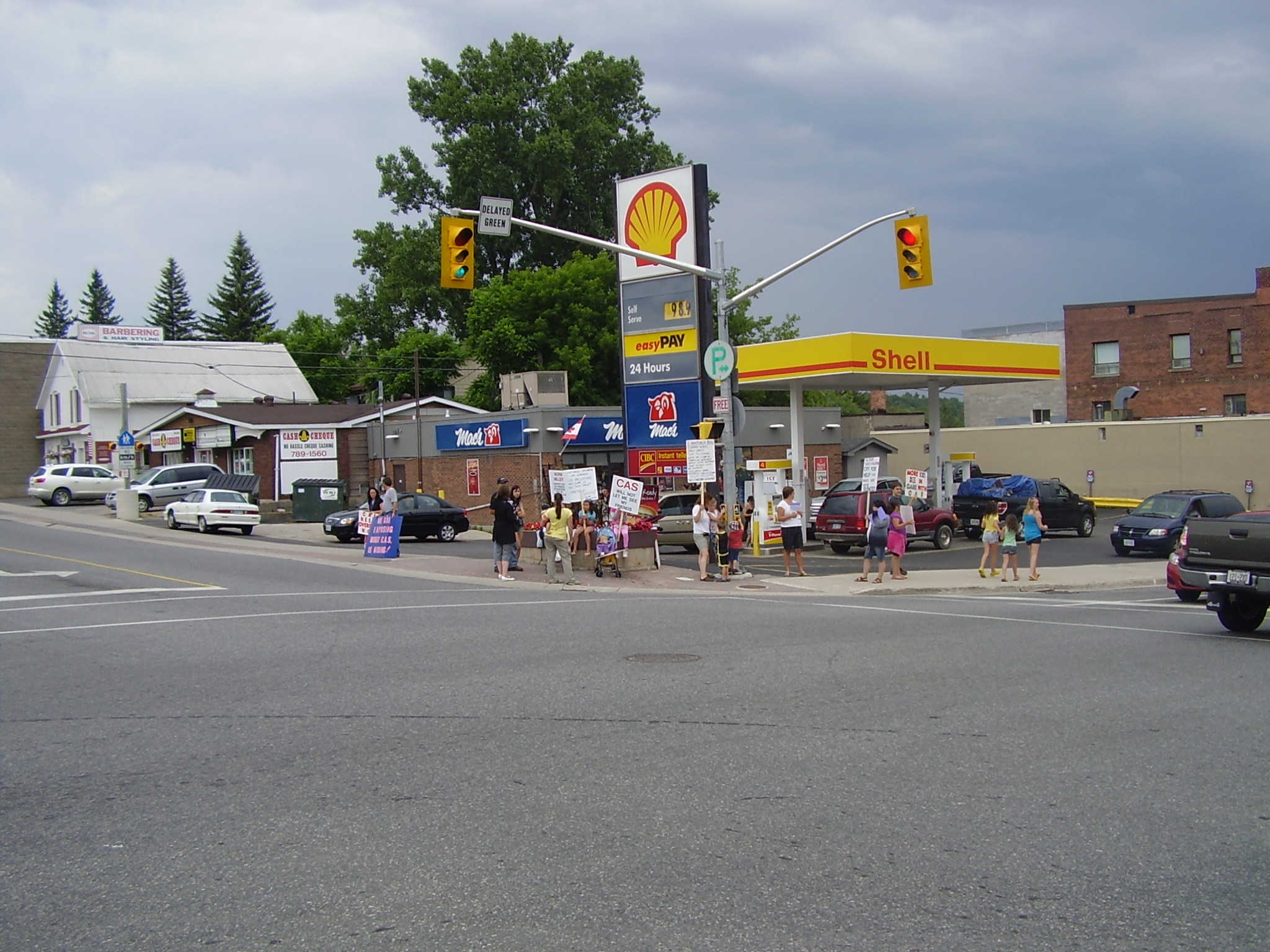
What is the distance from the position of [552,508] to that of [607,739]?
14.5 meters

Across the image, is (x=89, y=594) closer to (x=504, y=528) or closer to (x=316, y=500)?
(x=504, y=528)

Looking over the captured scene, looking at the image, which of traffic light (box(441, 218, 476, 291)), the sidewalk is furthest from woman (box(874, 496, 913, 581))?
traffic light (box(441, 218, 476, 291))

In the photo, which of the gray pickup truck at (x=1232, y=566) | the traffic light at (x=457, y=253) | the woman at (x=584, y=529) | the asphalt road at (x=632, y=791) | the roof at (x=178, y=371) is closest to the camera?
the asphalt road at (x=632, y=791)

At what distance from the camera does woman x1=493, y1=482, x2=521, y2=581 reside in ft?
76.3

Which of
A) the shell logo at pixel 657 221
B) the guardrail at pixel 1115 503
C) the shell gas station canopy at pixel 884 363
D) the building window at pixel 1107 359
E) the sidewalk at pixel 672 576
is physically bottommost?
the sidewalk at pixel 672 576

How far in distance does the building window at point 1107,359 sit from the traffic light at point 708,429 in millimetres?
41787

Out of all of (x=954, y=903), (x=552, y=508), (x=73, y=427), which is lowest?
(x=954, y=903)

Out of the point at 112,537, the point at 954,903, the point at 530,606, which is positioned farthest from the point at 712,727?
the point at 112,537

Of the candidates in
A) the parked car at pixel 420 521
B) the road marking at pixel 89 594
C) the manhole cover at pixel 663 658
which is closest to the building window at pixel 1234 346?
the parked car at pixel 420 521

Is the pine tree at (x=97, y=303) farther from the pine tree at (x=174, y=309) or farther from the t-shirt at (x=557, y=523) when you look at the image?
the t-shirt at (x=557, y=523)

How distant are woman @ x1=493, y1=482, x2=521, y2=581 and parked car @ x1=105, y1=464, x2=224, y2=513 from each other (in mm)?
23994

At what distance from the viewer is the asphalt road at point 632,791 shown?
5121 mm

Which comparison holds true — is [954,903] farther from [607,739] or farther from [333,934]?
[607,739]

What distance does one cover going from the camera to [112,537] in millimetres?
33469
